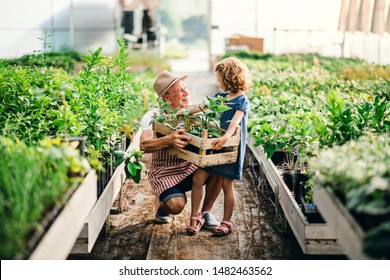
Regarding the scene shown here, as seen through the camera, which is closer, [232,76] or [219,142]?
[219,142]

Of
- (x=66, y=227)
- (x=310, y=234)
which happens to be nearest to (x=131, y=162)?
(x=310, y=234)

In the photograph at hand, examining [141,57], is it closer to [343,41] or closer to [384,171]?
[343,41]

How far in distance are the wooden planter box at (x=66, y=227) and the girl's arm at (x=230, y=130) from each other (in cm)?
109

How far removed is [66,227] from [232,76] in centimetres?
182

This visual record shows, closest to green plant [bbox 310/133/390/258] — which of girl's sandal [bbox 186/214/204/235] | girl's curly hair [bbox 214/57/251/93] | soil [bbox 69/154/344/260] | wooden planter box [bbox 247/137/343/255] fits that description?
wooden planter box [bbox 247/137/343/255]

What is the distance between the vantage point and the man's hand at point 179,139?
360cm

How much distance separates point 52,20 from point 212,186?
9.74m

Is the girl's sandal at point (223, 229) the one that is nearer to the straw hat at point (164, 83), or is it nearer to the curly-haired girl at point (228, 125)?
the curly-haired girl at point (228, 125)

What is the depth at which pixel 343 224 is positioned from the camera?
7.27ft

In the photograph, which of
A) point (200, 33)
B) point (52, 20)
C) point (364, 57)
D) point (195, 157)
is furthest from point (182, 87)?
point (200, 33)

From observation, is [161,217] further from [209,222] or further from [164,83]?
[164,83]

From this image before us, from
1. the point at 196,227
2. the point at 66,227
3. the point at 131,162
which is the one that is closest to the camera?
the point at 66,227

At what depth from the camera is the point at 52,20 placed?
1280 cm

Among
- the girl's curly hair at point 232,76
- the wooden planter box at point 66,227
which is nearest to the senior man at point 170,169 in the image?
the girl's curly hair at point 232,76
